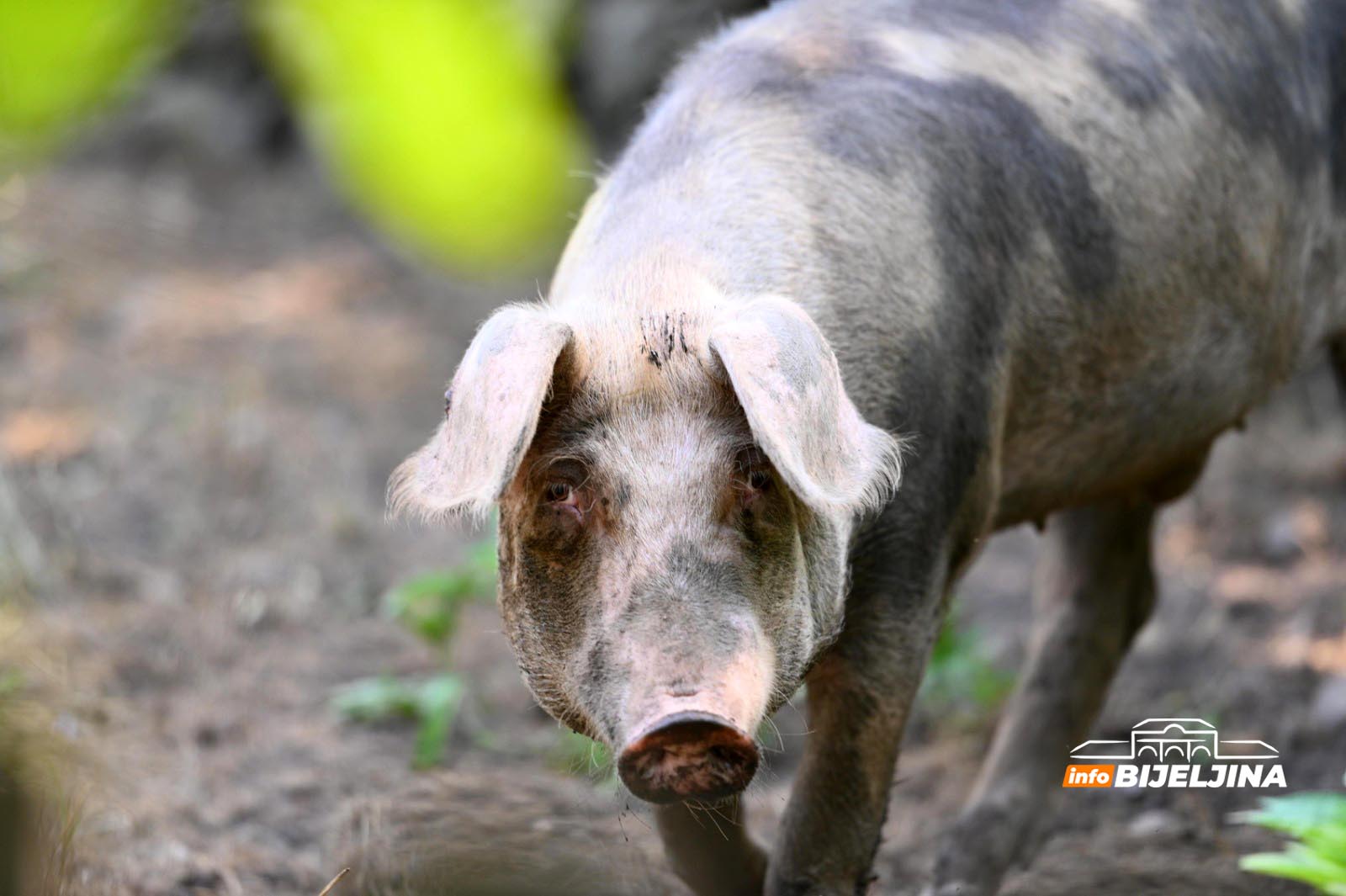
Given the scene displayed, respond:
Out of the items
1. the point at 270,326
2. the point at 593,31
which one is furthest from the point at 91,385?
the point at 593,31

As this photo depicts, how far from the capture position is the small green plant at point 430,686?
524 cm

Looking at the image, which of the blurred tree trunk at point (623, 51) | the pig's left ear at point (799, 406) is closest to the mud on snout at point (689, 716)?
the pig's left ear at point (799, 406)

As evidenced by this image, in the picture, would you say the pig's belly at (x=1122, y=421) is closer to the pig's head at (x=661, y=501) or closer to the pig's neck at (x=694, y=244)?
the pig's neck at (x=694, y=244)

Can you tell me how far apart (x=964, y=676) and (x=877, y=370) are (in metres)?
2.62

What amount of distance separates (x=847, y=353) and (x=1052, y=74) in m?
1.20

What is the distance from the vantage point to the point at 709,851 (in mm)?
3895

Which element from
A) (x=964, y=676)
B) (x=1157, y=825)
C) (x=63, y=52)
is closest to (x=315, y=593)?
(x=964, y=676)

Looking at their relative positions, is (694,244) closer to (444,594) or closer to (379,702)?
(444,594)

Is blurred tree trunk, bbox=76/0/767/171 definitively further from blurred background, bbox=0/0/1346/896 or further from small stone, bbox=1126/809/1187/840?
small stone, bbox=1126/809/1187/840

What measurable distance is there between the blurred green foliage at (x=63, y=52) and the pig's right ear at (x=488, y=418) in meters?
0.81

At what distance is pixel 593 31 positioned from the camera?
9219 mm

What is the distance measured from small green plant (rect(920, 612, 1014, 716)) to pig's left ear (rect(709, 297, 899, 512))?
275cm

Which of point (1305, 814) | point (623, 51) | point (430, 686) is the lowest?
point (430, 686)

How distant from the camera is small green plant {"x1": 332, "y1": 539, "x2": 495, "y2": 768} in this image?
5.24 m
